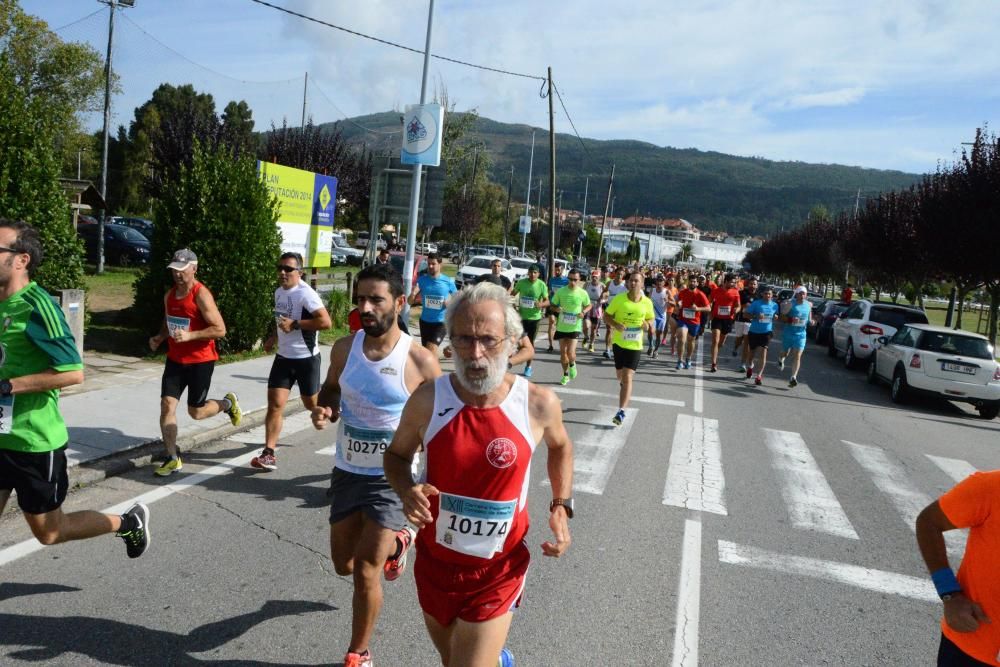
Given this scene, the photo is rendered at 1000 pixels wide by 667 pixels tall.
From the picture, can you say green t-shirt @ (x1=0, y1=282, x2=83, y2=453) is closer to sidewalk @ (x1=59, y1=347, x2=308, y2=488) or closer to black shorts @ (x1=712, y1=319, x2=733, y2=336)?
sidewalk @ (x1=59, y1=347, x2=308, y2=488)

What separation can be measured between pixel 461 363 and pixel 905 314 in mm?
18876

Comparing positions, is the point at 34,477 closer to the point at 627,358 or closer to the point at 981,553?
the point at 981,553

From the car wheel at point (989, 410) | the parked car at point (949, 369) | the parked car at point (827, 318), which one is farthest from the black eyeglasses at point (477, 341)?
the parked car at point (827, 318)

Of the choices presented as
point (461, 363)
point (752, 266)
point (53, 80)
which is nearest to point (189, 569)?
point (461, 363)

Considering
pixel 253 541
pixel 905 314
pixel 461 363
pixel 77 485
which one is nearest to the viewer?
pixel 461 363

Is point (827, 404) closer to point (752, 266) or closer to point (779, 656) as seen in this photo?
point (779, 656)

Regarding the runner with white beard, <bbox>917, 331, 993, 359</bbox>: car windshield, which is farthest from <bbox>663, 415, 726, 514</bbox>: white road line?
<bbox>917, 331, 993, 359</bbox>: car windshield

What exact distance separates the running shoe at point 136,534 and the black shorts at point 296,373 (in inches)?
93.3

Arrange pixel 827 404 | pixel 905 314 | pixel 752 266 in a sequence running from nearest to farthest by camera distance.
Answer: pixel 827 404
pixel 905 314
pixel 752 266

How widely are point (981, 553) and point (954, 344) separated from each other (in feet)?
41.3

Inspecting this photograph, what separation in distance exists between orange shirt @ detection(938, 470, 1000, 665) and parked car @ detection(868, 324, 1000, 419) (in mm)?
12048

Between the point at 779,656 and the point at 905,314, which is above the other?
the point at 905,314

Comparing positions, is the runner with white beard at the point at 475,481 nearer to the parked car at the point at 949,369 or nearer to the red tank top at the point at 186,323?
the red tank top at the point at 186,323

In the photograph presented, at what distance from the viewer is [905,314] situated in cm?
1888
